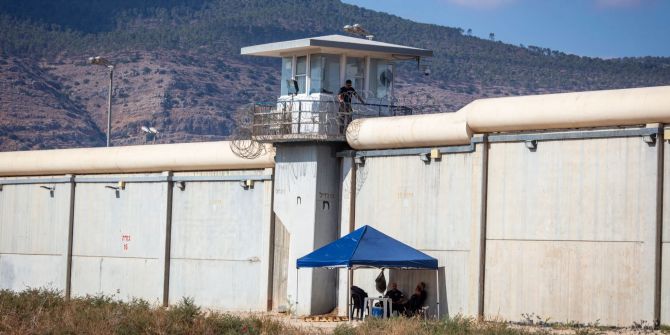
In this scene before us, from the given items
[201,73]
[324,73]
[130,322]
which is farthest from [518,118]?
[201,73]

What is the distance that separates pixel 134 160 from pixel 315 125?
28.2 ft

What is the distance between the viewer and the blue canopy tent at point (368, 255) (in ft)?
97.4

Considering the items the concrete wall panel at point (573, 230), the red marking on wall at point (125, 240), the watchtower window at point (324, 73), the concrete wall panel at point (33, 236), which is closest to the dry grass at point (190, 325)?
the concrete wall panel at point (573, 230)

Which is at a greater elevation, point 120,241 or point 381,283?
point 120,241

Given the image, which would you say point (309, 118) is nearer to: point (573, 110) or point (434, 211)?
point (434, 211)

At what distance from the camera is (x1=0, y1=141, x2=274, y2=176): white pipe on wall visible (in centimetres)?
3716

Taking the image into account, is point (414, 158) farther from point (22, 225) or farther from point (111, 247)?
point (22, 225)

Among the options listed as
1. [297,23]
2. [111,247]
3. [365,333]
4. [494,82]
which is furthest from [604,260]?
[297,23]

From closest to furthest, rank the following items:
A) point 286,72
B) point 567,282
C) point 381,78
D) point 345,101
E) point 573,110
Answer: point 573,110 < point 567,282 < point 345,101 < point 381,78 < point 286,72

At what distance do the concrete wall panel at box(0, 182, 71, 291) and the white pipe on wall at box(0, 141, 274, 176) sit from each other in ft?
2.21

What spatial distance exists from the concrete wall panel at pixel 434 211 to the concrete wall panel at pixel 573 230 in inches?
21.7

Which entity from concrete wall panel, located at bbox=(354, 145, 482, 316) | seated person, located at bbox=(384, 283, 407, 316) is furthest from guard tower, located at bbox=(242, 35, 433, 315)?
seated person, located at bbox=(384, 283, 407, 316)

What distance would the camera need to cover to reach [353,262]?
29438 millimetres

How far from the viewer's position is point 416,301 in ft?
101
